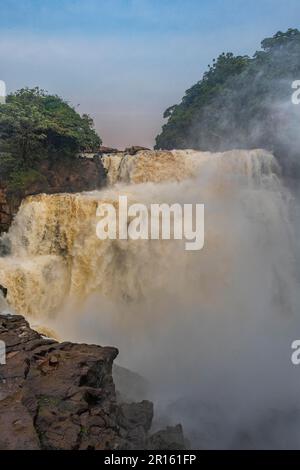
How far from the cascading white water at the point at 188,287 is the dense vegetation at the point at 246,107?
3975mm

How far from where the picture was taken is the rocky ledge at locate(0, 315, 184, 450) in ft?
19.3

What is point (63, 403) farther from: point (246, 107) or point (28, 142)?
point (246, 107)

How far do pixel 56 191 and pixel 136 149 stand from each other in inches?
234

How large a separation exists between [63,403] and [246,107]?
2687 cm

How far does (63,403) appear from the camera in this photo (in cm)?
673

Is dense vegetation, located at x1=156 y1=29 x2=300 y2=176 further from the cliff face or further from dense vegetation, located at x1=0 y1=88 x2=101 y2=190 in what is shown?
dense vegetation, located at x1=0 y1=88 x2=101 y2=190

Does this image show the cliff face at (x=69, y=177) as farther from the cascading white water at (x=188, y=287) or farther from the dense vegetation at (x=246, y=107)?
the dense vegetation at (x=246, y=107)

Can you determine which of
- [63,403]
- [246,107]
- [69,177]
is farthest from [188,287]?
[246,107]

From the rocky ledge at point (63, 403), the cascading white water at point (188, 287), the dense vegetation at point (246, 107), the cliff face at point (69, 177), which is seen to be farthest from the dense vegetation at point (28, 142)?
the rocky ledge at point (63, 403)

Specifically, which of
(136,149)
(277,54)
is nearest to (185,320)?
(136,149)

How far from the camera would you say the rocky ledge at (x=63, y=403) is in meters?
5.88

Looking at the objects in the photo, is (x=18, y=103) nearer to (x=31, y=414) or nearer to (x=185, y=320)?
(x=185, y=320)

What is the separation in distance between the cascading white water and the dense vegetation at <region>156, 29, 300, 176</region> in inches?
157

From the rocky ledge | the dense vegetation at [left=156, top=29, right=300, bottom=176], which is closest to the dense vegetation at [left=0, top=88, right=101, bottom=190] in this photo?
the dense vegetation at [left=156, top=29, right=300, bottom=176]
